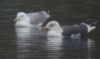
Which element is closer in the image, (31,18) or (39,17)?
(39,17)

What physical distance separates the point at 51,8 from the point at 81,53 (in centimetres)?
26

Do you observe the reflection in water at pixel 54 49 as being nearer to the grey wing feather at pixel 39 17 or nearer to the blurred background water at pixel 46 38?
the blurred background water at pixel 46 38

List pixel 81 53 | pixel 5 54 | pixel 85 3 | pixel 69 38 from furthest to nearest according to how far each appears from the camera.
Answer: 1. pixel 69 38
2. pixel 81 53
3. pixel 5 54
4. pixel 85 3

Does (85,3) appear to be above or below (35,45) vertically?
above

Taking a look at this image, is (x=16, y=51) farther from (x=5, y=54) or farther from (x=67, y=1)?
(x=67, y=1)

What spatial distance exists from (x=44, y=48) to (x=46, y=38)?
6 cm

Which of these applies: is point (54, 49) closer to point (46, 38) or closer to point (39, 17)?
point (46, 38)

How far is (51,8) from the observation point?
674mm

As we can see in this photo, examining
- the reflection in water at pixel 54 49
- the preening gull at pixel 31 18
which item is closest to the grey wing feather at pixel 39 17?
the preening gull at pixel 31 18

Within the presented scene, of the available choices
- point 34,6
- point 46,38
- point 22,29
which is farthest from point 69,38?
point 34,6

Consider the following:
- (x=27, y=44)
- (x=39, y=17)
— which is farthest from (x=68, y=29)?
(x=27, y=44)

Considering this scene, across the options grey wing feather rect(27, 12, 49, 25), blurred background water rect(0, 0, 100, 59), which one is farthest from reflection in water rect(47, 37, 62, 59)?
grey wing feather rect(27, 12, 49, 25)

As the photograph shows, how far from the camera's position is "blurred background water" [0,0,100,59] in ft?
2.16

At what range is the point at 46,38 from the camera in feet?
2.89
